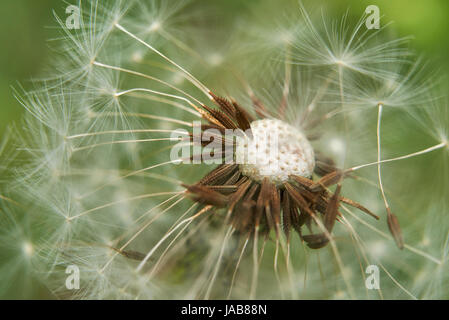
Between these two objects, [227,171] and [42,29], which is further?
[42,29]

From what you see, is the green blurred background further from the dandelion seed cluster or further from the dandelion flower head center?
the dandelion flower head center

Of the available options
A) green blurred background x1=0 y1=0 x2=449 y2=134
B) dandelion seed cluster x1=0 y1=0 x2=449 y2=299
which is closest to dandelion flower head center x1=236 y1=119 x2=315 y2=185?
dandelion seed cluster x1=0 y1=0 x2=449 y2=299

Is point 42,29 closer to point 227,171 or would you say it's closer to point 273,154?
point 227,171

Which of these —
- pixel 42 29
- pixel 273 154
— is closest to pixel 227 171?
pixel 273 154

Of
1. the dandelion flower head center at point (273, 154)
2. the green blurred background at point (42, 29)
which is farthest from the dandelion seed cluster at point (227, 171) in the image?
the green blurred background at point (42, 29)
